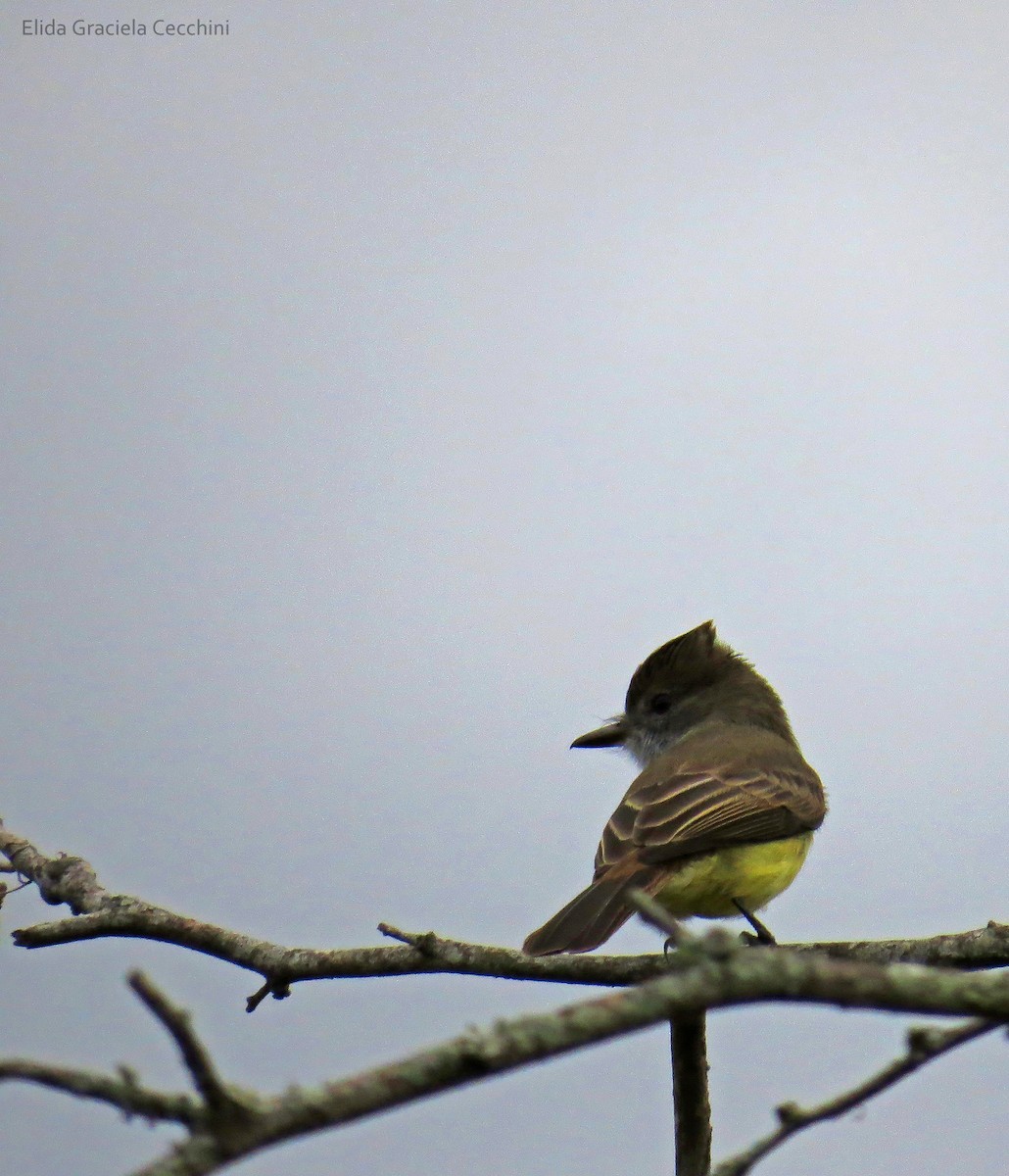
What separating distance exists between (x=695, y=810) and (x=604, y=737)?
217 centimetres

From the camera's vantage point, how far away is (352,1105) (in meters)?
1.88

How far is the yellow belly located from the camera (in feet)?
19.4

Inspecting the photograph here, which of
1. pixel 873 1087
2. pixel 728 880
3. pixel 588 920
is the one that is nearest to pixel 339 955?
pixel 588 920

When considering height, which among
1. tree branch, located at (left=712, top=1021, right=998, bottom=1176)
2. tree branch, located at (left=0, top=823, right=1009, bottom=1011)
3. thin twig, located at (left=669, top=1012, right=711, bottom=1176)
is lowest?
tree branch, located at (left=712, top=1021, right=998, bottom=1176)

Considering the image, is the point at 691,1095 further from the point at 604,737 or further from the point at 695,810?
the point at 604,737

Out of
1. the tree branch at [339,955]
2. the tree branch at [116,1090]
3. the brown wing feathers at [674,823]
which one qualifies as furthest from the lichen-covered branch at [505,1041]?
the brown wing feathers at [674,823]

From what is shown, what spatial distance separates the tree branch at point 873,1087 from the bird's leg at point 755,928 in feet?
11.0

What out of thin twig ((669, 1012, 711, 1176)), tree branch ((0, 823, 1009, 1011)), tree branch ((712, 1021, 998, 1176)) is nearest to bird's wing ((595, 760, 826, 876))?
tree branch ((0, 823, 1009, 1011))

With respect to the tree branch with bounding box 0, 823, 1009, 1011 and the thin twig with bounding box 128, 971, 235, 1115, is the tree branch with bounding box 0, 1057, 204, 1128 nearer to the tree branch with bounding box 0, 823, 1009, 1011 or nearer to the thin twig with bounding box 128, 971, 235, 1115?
the thin twig with bounding box 128, 971, 235, 1115

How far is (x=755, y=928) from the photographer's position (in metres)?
6.05

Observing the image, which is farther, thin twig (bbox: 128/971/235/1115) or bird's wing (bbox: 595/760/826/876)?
bird's wing (bbox: 595/760/826/876)

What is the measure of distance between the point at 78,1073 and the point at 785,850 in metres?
4.98

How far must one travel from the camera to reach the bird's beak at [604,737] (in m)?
8.17

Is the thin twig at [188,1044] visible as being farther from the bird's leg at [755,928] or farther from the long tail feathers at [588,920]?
the bird's leg at [755,928]
